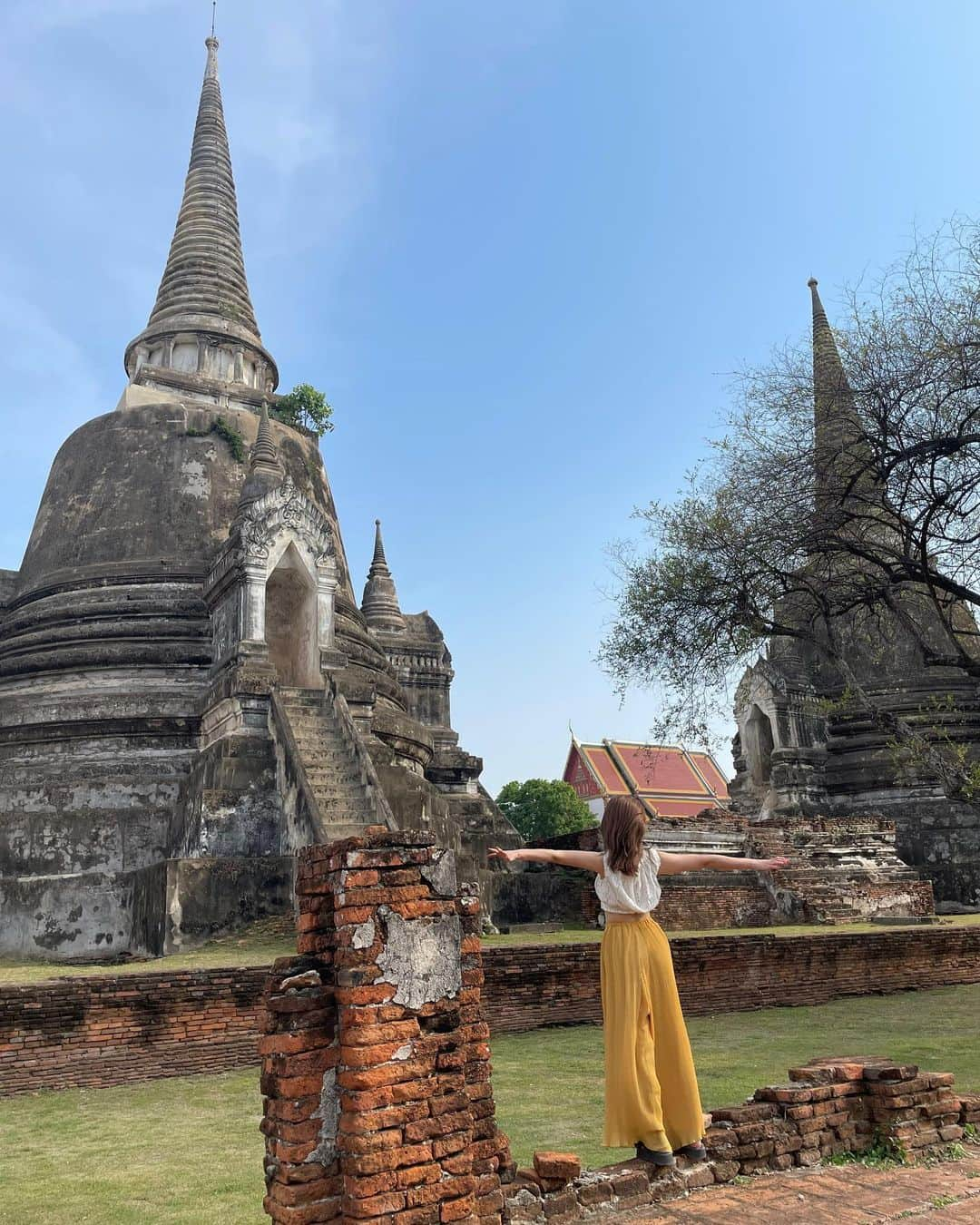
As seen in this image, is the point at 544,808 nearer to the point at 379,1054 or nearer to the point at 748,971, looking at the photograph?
the point at 748,971

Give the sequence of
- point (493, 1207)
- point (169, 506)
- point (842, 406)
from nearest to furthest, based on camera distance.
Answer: point (493, 1207) < point (842, 406) < point (169, 506)

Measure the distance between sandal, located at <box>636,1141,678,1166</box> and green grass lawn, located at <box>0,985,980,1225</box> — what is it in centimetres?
55

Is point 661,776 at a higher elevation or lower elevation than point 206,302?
lower

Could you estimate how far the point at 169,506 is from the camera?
59.4 ft

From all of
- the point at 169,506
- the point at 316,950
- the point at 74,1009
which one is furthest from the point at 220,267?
the point at 316,950

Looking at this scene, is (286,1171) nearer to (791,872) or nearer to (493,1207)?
(493,1207)

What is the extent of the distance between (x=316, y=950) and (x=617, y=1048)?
3.98 feet

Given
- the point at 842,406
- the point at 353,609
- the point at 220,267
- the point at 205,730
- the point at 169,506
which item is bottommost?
the point at 205,730

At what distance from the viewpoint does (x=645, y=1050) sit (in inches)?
159

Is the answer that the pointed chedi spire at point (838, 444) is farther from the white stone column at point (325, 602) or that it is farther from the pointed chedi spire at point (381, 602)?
the pointed chedi spire at point (381, 602)

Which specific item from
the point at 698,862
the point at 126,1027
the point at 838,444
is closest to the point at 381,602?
the point at 838,444

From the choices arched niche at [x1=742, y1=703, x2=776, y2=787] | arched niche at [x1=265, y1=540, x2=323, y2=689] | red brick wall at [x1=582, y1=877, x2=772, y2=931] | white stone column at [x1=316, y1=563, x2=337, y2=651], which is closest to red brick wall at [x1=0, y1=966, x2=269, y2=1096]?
red brick wall at [x1=582, y1=877, x2=772, y2=931]

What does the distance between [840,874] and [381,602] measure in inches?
511

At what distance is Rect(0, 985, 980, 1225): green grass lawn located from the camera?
4.32 m
